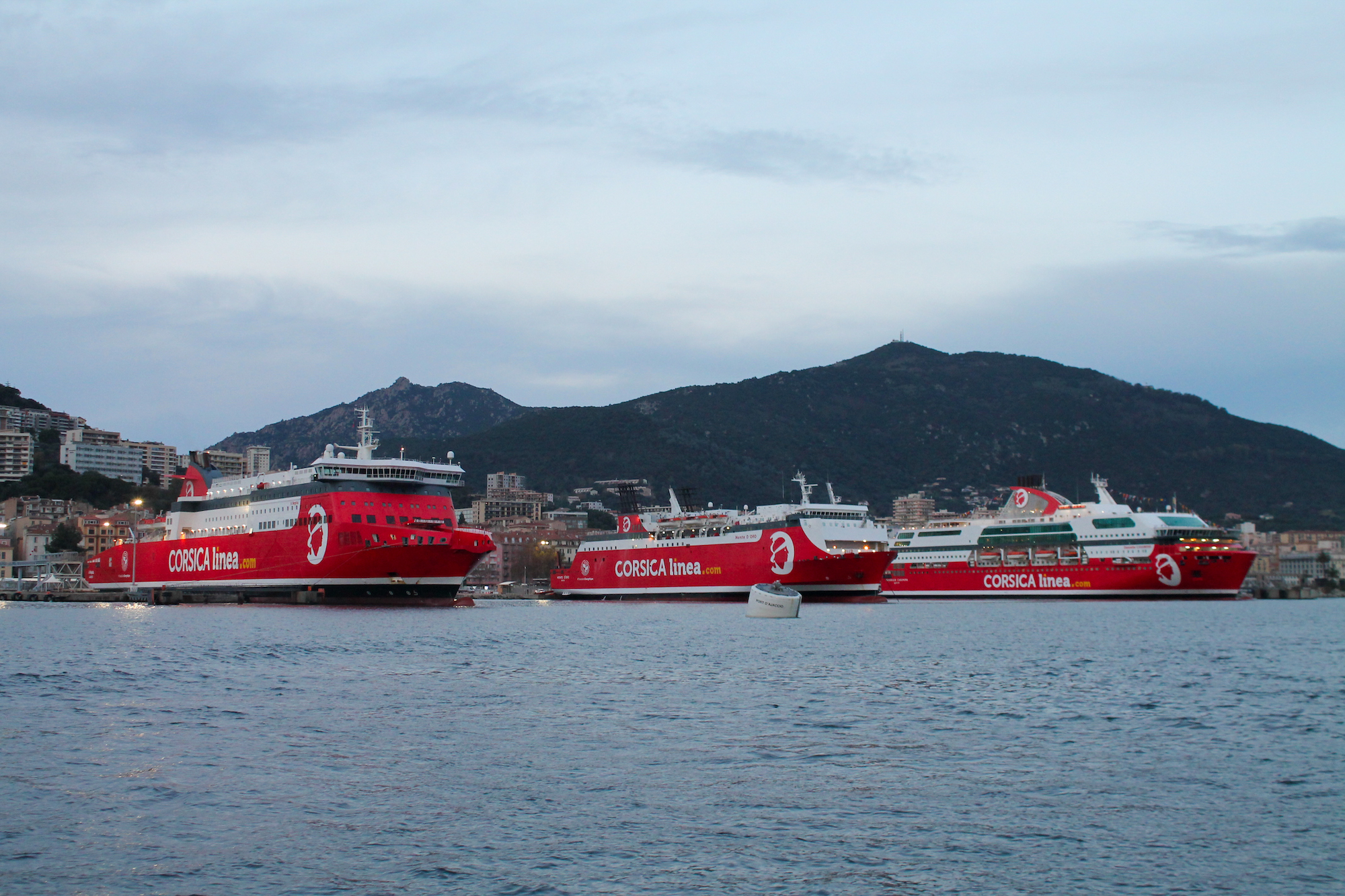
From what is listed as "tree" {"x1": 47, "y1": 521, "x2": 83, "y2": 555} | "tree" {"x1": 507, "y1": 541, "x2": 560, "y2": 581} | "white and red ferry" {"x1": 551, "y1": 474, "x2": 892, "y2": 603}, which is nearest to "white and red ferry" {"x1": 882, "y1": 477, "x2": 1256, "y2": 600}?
"white and red ferry" {"x1": 551, "y1": 474, "x2": 892, "y2": 603}

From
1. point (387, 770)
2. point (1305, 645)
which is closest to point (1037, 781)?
point (387, 770)

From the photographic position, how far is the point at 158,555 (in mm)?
77438

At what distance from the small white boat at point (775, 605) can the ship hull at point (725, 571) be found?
12.5 meters

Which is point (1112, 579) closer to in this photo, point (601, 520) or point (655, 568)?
point (655, 568)

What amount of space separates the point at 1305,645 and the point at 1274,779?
27898 millimetres

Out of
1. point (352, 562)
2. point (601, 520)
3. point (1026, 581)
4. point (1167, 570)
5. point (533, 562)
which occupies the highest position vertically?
point (601, 520)

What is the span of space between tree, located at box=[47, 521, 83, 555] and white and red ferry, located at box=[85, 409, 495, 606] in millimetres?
58772

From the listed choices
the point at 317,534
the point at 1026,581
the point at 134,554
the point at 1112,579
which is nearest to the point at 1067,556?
the point at 1026,581

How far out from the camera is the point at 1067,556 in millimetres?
84500

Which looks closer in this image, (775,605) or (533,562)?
(775,605)

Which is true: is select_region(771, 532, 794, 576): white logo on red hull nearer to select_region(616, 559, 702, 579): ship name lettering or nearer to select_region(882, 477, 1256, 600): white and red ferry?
select_region(616, 559, 702, 579): ship name lettering

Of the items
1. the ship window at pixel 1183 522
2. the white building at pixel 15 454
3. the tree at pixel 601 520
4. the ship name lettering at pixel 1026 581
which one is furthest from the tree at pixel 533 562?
the white building at pixel 15 454

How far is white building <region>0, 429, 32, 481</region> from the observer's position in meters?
170

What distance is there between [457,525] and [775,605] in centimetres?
4436
